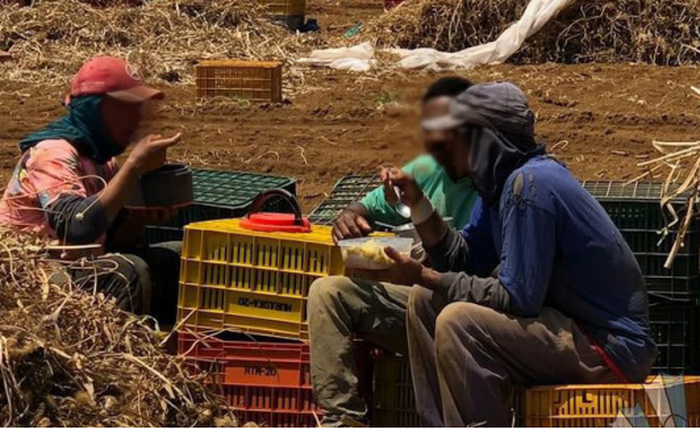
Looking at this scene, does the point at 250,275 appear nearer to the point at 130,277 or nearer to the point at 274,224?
the point at 274,224

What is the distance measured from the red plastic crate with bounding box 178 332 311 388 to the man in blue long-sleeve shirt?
0.61m

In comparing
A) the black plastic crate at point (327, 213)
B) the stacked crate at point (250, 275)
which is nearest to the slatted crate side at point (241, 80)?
the black plastic crate at point (327, 213)

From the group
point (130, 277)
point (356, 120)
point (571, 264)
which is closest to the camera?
point (571, 264)

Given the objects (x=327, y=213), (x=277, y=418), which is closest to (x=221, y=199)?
(x=327, y=213)

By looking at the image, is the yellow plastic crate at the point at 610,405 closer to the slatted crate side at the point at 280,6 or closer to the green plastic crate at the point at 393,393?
the green plastic crate at the point at 393,393

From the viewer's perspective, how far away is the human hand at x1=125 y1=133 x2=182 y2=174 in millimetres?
5258

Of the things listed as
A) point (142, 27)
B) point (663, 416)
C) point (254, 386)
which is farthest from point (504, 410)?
point (142, 27)

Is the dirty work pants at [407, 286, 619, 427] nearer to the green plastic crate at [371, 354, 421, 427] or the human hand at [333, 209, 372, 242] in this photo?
the green plastic crate at [371, 354, 421, 427]

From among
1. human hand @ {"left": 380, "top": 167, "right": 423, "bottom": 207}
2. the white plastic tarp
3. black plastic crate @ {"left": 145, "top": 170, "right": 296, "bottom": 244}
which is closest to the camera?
human hand @ {"left": 380, "top": 167, "right": 423, "bottom": 207}

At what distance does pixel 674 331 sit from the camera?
17.3ft

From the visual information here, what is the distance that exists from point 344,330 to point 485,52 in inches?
389

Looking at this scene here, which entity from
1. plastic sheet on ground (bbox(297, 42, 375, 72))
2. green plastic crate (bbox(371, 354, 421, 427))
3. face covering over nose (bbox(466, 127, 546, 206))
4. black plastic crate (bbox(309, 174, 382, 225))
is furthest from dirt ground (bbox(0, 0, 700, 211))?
face covering over nose (bbox(466, 127, 546, 206))

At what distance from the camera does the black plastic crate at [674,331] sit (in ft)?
17.3

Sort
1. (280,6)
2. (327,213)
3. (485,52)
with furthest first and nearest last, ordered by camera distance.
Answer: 1. (280,6)
2. (485,52)
3. (327,213)
